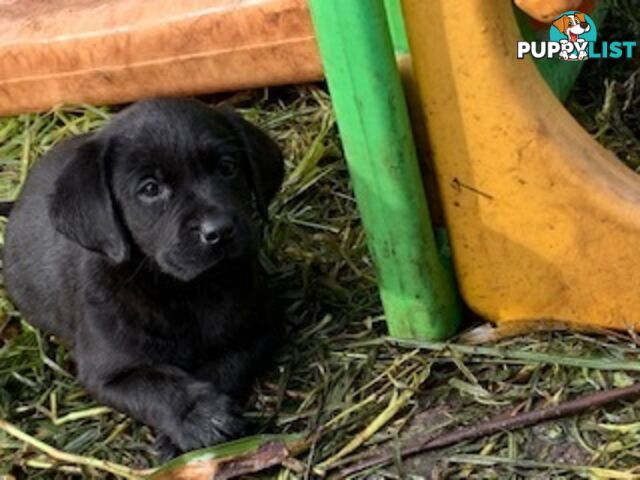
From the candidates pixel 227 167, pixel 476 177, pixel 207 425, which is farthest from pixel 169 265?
pixel 476 177

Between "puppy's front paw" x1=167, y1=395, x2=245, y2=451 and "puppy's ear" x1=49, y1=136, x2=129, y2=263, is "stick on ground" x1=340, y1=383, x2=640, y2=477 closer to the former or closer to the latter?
"puppy's front paw" x1=167, y1=395, x2=245, y2=451

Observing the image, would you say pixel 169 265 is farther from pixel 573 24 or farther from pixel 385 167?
pixel 573 24

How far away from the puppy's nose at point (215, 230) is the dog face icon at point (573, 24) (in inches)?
57.2

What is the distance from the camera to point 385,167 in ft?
14.4

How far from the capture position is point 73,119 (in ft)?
20.1

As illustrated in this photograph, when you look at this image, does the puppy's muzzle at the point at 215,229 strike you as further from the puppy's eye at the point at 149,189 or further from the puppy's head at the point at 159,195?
the puppy's eye at the point at 149,189

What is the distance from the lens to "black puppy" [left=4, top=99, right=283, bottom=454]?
4.31m

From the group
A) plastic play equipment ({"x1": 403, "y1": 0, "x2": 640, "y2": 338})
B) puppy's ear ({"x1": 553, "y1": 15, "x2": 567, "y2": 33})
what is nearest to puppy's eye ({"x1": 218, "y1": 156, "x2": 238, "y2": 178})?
plastic play equipment ({"x1": 403, "y1": 0, "x2": 640, "y2": 338})

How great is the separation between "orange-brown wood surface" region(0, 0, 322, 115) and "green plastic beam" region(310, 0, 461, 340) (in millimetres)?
1176

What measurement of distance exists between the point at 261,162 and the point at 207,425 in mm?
927

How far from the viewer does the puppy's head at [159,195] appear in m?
4.27

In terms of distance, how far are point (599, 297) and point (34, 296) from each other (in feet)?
6.85

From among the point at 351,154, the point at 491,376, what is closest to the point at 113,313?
the point at 351,154

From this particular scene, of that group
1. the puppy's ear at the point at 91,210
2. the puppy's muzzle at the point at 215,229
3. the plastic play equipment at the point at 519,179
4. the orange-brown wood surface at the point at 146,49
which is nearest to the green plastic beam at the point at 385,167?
the plastic play equipment at the point at 519,179
